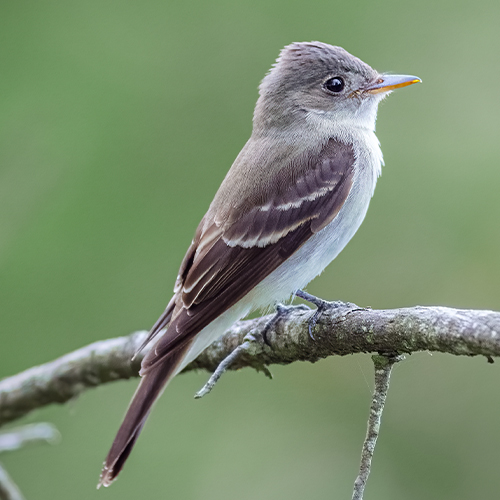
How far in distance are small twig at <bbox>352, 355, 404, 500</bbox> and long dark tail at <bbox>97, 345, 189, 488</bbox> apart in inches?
47.6

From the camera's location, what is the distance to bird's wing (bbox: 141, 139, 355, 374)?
3365 millimetres

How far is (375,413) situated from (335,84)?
2315 mm

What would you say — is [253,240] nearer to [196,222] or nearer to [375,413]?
[375,413]

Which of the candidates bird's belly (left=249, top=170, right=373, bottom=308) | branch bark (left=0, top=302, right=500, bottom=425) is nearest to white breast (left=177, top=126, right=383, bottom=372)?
bird's belly (left=249, top=170, right=373, bottom=308)

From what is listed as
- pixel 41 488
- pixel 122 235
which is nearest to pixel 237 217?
pixel 122 235

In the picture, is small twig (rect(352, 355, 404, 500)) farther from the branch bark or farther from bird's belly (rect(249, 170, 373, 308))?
bird's belly (rect(249, 170, 373, 308))

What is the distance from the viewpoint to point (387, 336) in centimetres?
238

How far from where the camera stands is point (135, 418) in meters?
3.20

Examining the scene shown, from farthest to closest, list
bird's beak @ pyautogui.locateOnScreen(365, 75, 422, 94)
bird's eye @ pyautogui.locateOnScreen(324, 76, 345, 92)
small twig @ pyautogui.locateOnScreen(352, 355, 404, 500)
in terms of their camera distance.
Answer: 1. bird's eye @ pyautogui.locateOnScreen(324, 76, 345, 92)
2. bird's beak @ pyautogui.locateOnScreen(365, 75, 422, 94)
3. small twig @ pyautogui.locateOnScreen(352, 355, 404, 500)

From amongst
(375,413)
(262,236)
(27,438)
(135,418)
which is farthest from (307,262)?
(27,438)

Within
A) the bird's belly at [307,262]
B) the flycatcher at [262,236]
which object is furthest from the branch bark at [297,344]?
the flycatcher at [262,236]

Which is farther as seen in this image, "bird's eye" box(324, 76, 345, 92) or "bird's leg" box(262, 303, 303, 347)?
"bird's eye" box(324, 76, 345, 92)

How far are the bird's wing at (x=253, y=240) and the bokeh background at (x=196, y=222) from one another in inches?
69.5

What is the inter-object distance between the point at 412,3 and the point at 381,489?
3.79 meters
